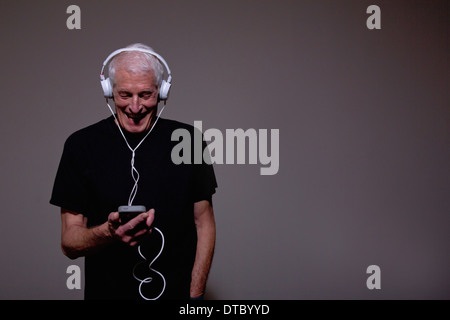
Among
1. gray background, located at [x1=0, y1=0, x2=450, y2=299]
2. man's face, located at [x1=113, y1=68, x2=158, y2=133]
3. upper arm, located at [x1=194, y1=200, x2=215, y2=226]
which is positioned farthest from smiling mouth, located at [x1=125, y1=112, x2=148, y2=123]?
gray background, located at [x1=0, y1=0, x2=450, y2=299]

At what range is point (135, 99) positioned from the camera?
3.79 feet

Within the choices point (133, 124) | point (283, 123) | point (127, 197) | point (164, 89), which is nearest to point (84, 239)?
point (127, 197)

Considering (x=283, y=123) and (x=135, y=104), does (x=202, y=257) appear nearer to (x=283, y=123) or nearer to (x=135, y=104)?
(x=135, y=104)

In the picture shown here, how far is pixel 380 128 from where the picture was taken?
208 centimetres

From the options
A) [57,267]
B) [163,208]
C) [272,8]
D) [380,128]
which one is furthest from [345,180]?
[57,267]

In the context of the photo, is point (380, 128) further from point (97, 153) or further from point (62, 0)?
point (62, 0)

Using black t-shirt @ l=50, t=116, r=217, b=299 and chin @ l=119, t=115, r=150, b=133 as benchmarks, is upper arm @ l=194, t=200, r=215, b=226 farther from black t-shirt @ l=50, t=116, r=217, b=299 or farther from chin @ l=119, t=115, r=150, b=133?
chin @ l=119, t=115, r=150, b=133

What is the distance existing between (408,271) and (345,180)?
0.58 metres

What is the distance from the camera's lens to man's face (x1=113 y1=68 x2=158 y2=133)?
3.78ft

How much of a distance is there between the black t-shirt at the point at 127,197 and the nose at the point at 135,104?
0.28 feet

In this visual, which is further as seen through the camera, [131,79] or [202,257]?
[202,257]

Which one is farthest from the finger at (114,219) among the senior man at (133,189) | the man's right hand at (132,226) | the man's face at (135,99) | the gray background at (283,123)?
the gray background at (283,123)

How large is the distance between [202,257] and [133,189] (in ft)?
0.97

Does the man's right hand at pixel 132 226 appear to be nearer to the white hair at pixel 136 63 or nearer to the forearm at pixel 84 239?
the forearm at pixel 84 239
